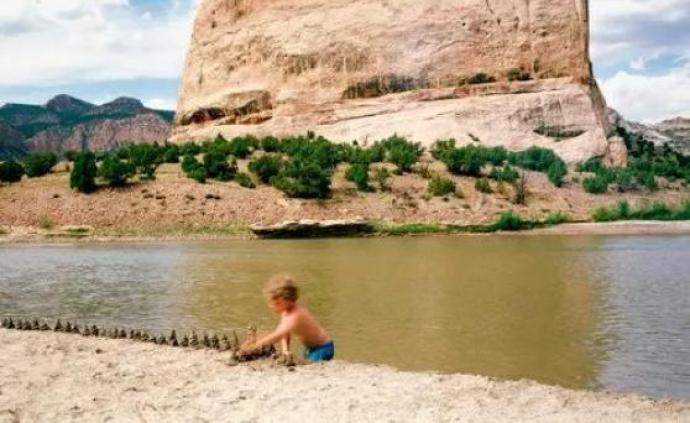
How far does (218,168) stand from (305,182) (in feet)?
16.3

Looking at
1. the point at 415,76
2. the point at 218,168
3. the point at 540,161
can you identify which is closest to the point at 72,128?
the point at 415,76

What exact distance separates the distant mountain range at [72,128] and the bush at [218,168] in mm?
79498

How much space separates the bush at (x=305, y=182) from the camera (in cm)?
4019

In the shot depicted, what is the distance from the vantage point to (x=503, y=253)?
26.3 metres

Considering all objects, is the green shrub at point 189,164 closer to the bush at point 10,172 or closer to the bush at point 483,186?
the bush at point 10,172

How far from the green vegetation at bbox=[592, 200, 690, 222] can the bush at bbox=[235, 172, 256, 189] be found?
16670 mm

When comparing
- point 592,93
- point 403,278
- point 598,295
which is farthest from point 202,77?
point 598,295

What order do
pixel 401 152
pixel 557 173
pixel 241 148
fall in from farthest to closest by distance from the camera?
pixel 241 148
pixel 401 152
pixel 557 173

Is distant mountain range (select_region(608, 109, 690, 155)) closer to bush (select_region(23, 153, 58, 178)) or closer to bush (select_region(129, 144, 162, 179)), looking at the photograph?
bush (select_region(129, 144, 162, 179))

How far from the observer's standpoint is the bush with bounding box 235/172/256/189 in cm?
4147

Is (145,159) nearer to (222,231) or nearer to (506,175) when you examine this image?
(222,231)

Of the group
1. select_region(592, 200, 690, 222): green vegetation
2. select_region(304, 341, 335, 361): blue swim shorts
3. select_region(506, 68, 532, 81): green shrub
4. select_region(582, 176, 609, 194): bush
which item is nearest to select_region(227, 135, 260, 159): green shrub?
select_region(506, 68, 532, 81): green shrub

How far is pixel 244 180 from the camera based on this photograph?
41.6 meters

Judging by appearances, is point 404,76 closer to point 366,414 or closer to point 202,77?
point 202,77
